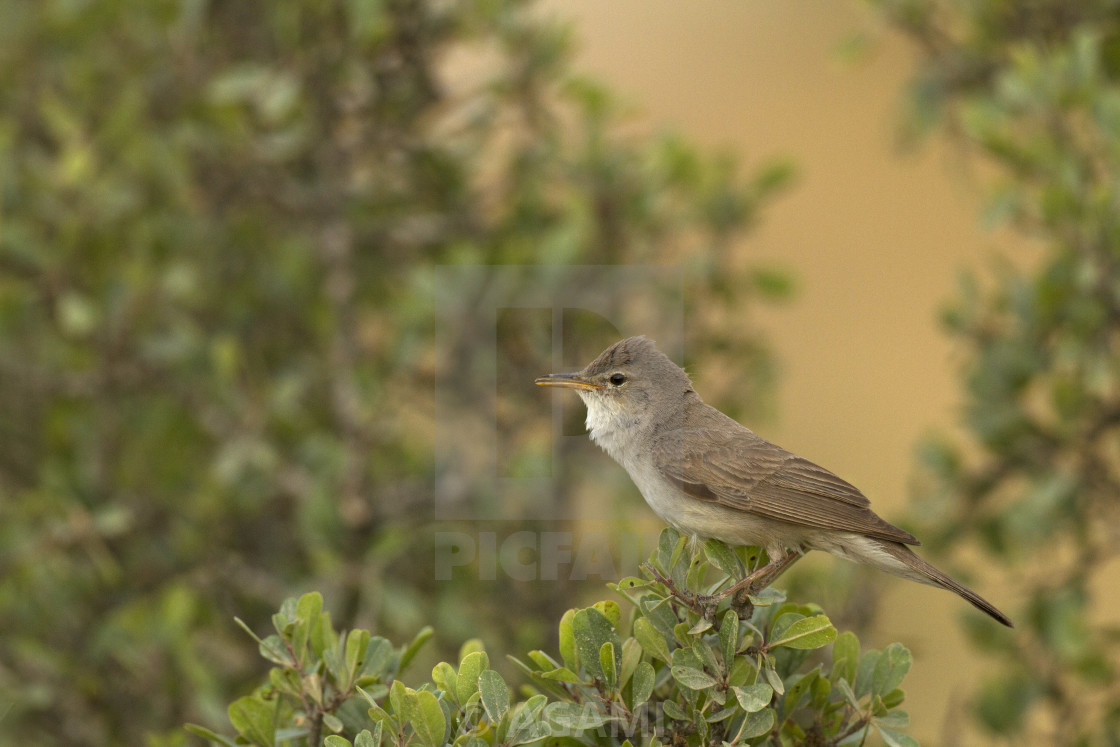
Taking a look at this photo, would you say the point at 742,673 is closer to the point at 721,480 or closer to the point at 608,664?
the point at 608,664

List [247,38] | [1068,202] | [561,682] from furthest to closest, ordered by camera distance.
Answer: [247,38] → [1068,202] → [561,682]

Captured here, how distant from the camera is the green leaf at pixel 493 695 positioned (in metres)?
2.13

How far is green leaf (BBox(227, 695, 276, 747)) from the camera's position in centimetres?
235

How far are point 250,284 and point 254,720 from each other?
9.87ft

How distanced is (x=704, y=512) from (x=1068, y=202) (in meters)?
2.23

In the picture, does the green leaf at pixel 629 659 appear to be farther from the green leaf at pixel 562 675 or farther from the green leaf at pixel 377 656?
the green leaf at pixel 377 656

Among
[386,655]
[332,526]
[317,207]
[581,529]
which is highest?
[317,207]

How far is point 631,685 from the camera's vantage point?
7.59 ft

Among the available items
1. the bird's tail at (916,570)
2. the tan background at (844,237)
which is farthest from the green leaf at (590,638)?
the tan background at (844,237)

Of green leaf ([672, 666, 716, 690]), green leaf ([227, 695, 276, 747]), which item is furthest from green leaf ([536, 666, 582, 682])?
green leaf ([227, 695, 276, 747])

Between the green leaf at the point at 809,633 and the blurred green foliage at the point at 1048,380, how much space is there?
2.41 meters

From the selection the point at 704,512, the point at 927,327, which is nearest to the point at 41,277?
the point at 704,512

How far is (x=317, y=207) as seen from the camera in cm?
469

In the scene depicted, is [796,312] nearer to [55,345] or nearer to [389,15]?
[389,15]
